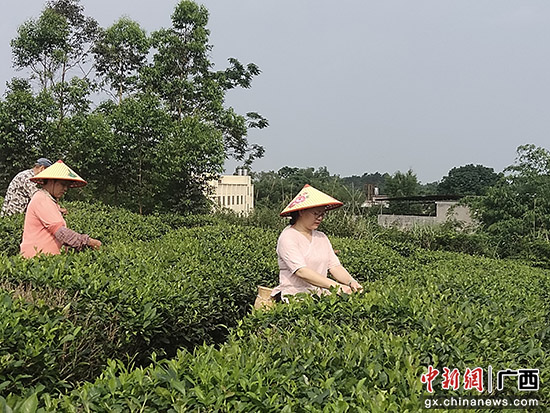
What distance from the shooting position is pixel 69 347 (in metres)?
3.20

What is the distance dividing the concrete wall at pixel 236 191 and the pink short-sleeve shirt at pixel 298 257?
14.0 meters

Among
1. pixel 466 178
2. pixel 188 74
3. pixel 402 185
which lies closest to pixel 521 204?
pixel 188 74

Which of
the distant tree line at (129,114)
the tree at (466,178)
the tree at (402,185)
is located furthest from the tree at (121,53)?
the tree at (466,178)

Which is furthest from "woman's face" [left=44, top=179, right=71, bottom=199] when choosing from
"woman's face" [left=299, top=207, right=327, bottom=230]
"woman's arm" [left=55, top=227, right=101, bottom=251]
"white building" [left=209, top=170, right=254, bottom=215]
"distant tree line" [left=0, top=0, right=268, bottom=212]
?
"white building" [left=209, top=170, right=254, bottom=215]

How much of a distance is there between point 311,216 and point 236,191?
15.8 meters

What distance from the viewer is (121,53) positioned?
54.2ft

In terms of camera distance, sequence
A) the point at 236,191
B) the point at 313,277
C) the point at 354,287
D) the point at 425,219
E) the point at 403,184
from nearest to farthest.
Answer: the point at 313,277 → the point at 354,287 → the point at 425,219 → the point at 236,191 → the point at 403,184

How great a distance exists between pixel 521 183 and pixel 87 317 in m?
11.8

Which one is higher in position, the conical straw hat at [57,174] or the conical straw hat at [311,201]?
the conical straw hat at [57,174]

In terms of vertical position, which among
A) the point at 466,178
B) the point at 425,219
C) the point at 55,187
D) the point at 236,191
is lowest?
the point at 425,219

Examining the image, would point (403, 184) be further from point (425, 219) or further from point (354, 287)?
point (354, 287)

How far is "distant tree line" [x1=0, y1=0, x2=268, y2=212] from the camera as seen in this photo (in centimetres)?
1403

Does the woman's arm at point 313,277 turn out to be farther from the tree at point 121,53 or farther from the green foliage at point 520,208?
the tree at point 121,53

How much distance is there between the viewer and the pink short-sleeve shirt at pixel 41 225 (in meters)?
4.83
